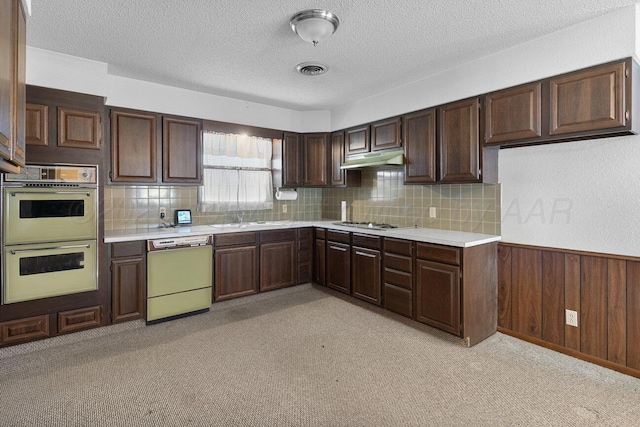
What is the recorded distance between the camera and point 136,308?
3.29 m

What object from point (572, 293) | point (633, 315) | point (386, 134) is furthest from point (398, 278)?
point (633, 315)

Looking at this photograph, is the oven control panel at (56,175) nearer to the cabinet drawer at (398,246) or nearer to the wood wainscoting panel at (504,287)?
the cabinet drawer at (398,246)

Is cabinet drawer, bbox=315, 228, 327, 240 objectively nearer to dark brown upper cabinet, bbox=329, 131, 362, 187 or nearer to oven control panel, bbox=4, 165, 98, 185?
dark brown upper cabinet, bbox=329, 131, 362, 187

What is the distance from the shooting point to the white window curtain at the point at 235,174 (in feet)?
13.9

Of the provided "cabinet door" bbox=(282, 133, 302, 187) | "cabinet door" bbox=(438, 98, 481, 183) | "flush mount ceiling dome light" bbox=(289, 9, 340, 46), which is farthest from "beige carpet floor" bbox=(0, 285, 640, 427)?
"flush mount ceiling dome light" bbox=(289, 9, 340, 46)

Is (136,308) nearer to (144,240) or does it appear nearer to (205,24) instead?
(144,240)

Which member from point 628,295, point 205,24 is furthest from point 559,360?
point 205,24

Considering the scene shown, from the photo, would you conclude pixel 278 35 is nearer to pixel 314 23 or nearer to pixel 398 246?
pixel 314 23

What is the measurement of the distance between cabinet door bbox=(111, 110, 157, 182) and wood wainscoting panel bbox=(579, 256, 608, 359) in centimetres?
409

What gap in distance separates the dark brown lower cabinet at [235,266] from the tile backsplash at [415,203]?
161cm

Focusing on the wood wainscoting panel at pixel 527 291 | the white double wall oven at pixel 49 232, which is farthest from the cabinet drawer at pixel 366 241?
the white double wall oven at pixel 49 232

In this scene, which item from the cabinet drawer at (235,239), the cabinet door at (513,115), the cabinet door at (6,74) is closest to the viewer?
the cabinet door at (6,74)

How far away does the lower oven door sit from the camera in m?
2.70

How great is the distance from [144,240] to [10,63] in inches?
81.2
